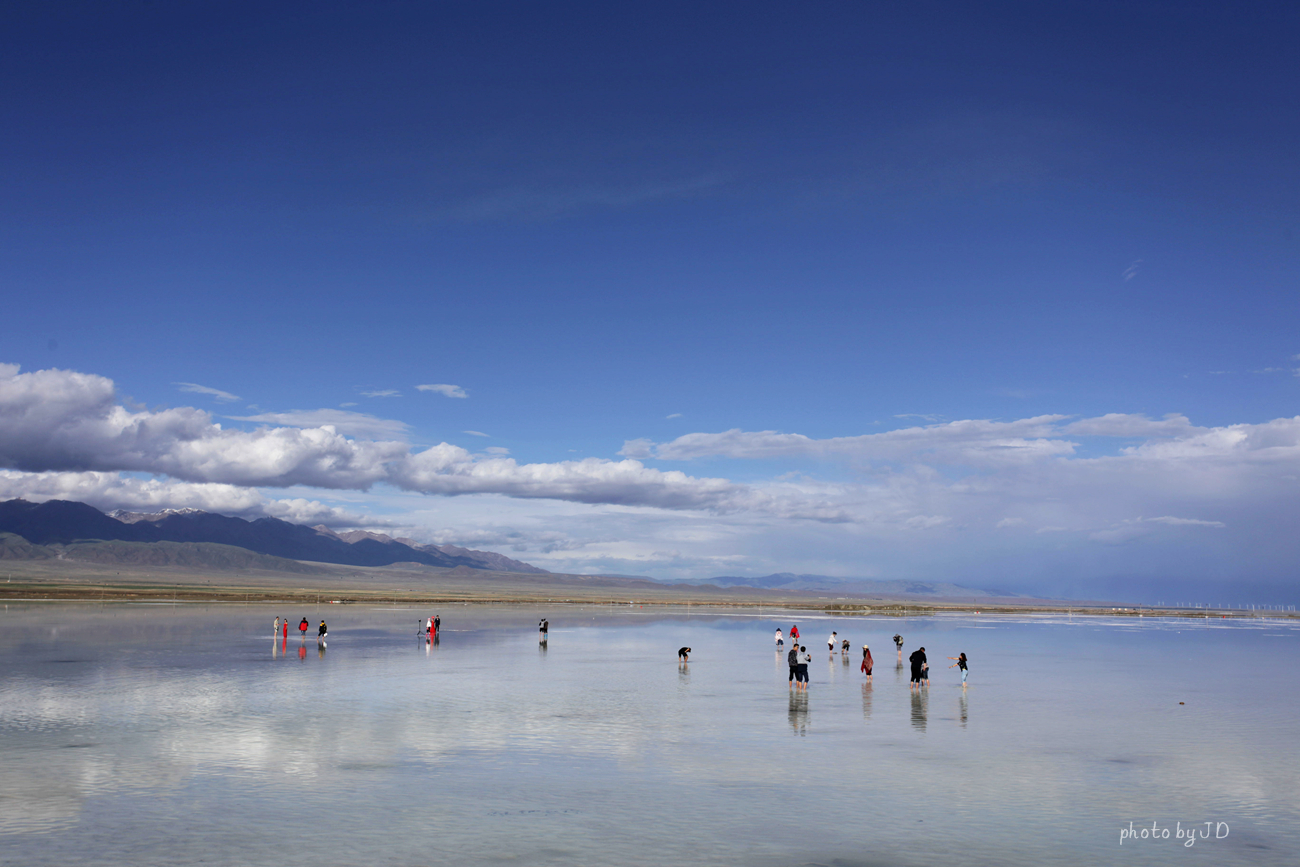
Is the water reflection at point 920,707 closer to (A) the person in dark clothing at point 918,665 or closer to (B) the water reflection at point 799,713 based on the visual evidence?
(A) the person in dark clothing at point 918,665

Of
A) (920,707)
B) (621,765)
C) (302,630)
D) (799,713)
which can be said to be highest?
(621,765)

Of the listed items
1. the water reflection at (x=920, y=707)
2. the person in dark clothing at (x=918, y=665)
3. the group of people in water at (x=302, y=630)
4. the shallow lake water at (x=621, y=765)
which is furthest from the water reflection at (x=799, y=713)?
the group of people in water at (x=302, y=630)

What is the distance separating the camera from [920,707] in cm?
2616

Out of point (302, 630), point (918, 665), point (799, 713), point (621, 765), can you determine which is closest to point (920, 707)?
point (918, 665)

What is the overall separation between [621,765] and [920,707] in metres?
12.8

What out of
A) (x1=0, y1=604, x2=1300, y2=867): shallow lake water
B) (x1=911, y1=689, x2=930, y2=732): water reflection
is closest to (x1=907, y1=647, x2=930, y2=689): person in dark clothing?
(x1=911, y1=689, x2=930, y2=732): water reflection

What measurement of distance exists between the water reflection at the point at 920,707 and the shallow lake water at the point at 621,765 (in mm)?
171

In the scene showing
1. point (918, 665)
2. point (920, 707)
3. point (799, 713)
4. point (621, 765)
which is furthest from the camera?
point (918, 665)

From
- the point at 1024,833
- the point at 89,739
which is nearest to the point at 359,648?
the point at 89,739

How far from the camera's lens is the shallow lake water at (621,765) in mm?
12109

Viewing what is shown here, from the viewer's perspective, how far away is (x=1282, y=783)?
16594 millimetres

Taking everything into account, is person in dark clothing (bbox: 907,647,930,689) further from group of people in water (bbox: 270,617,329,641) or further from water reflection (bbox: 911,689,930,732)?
group of people in water (bbox: 270,617,329,641)

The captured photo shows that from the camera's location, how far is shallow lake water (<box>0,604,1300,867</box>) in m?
12.1

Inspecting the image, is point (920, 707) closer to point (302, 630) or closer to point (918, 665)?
point (918, 665)
